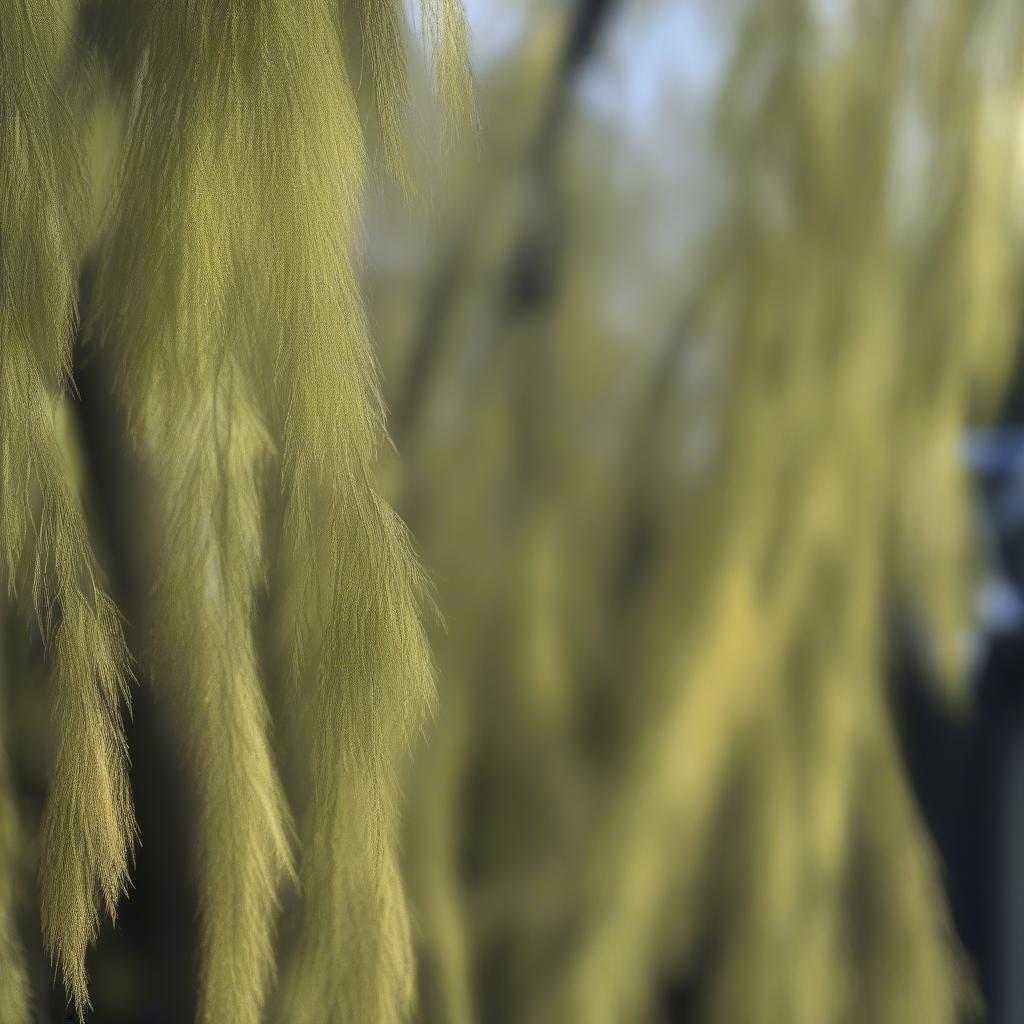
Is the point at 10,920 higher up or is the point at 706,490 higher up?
the point at 706,490

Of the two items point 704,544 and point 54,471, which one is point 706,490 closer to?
point 704,544

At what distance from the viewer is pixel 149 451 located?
355 mm

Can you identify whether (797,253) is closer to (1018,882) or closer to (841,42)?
(841,42)

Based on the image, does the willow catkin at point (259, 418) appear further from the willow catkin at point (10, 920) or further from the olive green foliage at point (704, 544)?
the olive green foliage at point (704, 544)

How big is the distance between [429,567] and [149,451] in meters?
0.23

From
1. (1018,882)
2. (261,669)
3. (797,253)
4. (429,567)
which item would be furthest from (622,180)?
(1018,882)

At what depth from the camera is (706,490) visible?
582 millimetres

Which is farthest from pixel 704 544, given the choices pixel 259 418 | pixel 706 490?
pixel 259 418

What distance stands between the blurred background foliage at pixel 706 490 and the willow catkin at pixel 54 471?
0.79ft

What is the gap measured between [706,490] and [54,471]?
0.34 m

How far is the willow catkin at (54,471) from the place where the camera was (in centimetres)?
31

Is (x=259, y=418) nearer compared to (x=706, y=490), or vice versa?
(x=259, y=418)

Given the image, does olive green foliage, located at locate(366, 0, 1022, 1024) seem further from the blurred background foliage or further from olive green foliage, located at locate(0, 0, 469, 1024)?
olive green foliage, located at locate(0, 0, 469, 1024)

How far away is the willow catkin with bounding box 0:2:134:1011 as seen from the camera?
31cm
